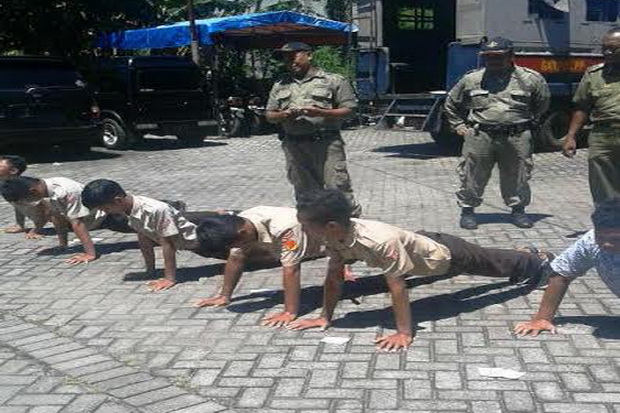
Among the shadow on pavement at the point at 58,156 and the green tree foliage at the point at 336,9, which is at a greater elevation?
the green tree foliage at the point at 336,9

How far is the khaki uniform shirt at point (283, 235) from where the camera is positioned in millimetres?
4531

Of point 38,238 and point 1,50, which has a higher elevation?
point 1,50

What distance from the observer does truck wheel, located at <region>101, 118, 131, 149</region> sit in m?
14.8

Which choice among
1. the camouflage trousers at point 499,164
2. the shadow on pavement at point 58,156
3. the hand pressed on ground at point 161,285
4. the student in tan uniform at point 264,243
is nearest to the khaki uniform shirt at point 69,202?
the hand pressed on ground at point 161,285

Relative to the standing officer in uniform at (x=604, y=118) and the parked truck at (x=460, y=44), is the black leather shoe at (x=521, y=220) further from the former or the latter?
the parked truck at (x=460, y=44)

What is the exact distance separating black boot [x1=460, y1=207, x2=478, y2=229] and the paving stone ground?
0.31ft

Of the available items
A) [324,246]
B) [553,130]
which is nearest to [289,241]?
[324,246]

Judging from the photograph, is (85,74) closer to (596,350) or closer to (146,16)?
(146,16)

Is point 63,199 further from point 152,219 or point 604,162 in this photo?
point 604,162

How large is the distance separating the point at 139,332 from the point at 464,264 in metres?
1.90

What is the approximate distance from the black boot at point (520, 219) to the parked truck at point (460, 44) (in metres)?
4.81

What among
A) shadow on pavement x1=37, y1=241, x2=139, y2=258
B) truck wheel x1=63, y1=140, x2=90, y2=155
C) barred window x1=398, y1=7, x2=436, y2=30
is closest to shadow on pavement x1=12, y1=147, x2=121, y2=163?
truck wheel x1=63, y1=140, x2=90, y2=155

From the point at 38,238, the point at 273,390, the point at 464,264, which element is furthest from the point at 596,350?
the point at 38,238

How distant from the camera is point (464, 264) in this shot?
15.7 feet
